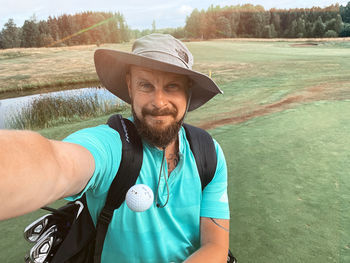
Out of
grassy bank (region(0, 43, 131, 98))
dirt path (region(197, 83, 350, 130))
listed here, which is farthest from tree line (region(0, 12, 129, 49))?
dirt path (region(197, 83, 350, 130))

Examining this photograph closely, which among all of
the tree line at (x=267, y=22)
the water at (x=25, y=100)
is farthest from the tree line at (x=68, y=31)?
the water at (x=25, y=100)

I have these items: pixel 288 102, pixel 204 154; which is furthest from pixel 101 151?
pixel 288 102

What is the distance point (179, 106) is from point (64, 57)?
31.3 m

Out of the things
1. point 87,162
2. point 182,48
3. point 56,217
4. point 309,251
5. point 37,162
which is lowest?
point 309,251

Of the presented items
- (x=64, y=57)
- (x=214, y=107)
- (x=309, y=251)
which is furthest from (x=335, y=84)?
(x=64, y=57)

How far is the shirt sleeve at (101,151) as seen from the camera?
3.67ft

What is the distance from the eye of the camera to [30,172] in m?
0.65

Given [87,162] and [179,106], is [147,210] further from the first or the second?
[179,106]

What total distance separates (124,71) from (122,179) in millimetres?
749

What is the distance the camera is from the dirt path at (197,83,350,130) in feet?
17.7

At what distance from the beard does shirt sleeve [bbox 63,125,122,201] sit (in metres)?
0.19

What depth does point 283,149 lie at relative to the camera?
3812 mm

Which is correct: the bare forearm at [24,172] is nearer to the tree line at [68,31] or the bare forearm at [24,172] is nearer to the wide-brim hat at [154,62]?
the wide-brim hat at [154,62]

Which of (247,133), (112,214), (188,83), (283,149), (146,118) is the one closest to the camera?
(112,214)
